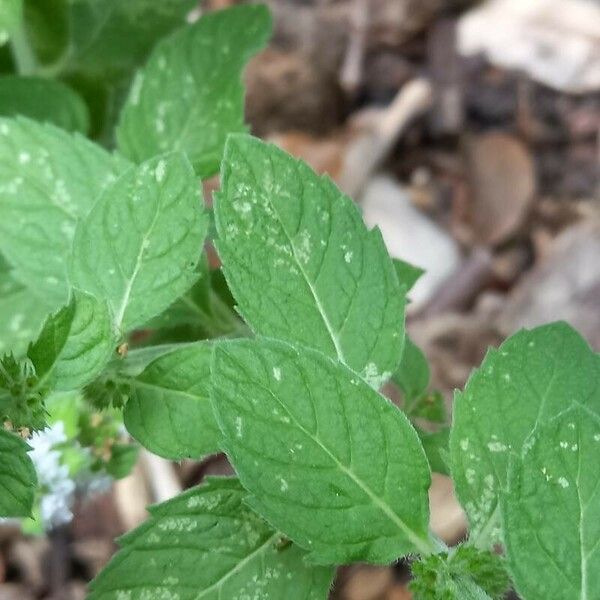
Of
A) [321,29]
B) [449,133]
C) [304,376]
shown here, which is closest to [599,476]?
[304,376]

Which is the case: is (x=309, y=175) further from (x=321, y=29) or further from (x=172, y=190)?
(x=321, y=29)

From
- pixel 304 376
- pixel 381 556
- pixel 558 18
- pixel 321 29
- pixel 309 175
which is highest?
pixel 558 18

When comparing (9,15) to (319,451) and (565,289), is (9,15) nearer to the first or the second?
(319,451)

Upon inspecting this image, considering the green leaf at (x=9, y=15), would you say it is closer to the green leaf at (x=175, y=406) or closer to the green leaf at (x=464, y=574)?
the green leaf at (x=175, y=406)

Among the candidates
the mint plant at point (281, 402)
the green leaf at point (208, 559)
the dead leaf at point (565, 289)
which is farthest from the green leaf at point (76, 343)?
the dead leaf at point (565, 289)

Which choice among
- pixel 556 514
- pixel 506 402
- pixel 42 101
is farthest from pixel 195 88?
pixel 556 514

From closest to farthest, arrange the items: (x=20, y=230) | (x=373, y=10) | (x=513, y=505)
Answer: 1. (x=513, y=505)
2. (x=20, y=230)
3. (x=373, y=10)
